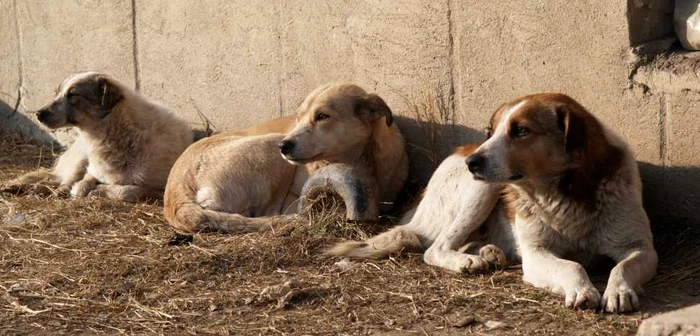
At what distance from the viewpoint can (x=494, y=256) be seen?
588cm

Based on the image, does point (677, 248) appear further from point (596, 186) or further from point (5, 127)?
point (5, 127)

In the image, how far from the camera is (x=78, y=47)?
10.0m

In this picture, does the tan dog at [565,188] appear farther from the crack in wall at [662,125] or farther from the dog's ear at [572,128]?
the crack in wall at [662,125]

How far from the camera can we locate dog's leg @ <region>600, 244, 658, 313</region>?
4.92 m

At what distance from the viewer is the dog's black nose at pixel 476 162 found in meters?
5.37

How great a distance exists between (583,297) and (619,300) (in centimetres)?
16

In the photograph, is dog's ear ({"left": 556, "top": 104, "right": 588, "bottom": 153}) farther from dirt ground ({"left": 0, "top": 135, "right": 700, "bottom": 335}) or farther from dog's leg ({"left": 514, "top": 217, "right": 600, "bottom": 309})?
dirt ground ({"left": 0, "top": 135, "right": 700, "bottom": 335})

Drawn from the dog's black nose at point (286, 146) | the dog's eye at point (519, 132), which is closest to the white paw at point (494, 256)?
the dog's eye at point (519, 132)

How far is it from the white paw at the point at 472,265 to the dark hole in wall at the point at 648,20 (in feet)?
4.82

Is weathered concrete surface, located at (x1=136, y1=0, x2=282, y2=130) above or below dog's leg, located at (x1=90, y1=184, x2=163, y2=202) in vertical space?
above

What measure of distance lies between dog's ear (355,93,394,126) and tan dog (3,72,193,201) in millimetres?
2050

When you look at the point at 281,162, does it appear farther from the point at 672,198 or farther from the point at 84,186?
the point at 672,198

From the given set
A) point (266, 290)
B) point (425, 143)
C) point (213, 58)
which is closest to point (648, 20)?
point (425, 143)

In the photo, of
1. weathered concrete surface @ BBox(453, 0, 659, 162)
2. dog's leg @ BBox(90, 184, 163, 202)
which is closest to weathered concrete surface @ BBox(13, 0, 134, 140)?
dog's leg @ BBox(90, 184, 163, 202)
